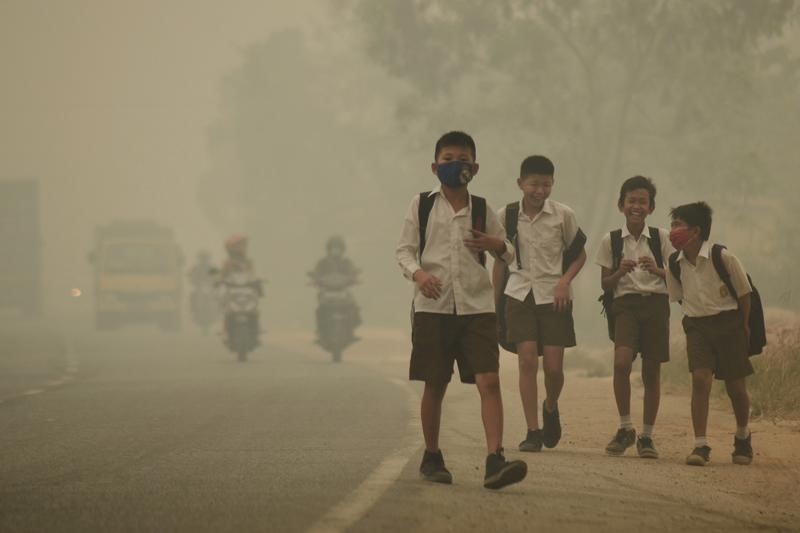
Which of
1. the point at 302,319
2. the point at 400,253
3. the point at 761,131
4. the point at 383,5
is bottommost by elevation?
the point at 302,319

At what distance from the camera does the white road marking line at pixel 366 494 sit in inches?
263

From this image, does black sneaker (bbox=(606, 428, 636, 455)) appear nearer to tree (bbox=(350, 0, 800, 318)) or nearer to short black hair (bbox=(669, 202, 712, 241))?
short black hair (bbox=(669, 202, 712, 241))

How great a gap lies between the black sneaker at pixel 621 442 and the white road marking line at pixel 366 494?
1.35 m

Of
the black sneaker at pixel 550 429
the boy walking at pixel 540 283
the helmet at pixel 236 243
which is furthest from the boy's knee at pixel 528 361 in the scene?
the helmet at pixel 236 243

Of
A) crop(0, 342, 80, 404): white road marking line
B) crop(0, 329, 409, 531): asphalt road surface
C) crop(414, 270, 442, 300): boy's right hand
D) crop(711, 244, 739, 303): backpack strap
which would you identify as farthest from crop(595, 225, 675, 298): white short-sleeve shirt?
crop(0, 342, 80, 404): white road marking line

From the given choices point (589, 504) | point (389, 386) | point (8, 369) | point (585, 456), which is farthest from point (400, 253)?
point (8, 369)

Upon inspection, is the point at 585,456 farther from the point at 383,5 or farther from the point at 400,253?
the point at 383,5

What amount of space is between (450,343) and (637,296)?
8.05 ft

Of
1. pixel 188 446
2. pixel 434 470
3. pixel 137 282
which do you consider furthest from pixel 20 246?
pixel 434 470

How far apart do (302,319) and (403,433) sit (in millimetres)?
42007

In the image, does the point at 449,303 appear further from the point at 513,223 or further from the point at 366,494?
the point at 513,223

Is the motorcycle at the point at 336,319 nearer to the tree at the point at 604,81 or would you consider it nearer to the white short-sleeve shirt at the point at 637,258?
the tree at the point at 604,81

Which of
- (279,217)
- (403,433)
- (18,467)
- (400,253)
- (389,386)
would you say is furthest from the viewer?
(279,217)

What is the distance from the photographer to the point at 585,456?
10.1 metres
